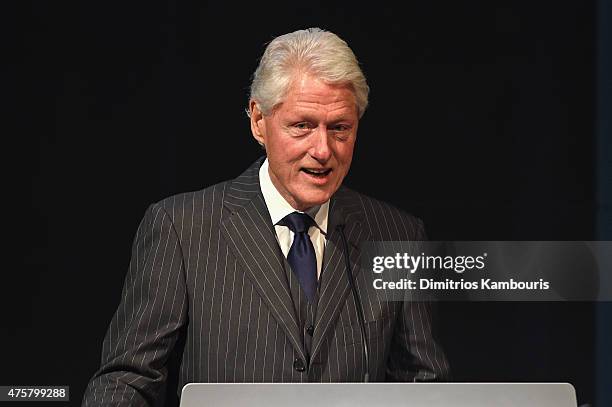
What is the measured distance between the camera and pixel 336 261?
2.02 meters

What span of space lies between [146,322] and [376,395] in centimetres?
64

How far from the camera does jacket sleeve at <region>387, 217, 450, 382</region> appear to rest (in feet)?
6.70

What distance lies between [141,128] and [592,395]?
1.13m

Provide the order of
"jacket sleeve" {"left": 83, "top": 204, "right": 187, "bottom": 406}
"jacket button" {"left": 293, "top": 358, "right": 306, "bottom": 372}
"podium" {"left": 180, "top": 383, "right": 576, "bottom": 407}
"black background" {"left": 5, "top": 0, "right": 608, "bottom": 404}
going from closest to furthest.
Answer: "podium" {"left": 180, "top": 383, "right": 576, "bottom": 407}
"jacket sleeve" {"left": 83, "top": 204, "right": 187, "bottom": 406}
"jacket button" {"left": 293, "top": 358, "right": 306, "bottom": 372}
"black background" {"left": 5, "top": 0, "right": 608, "bottom": 404}

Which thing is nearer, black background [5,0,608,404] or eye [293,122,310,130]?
eye [293,122,310,130]

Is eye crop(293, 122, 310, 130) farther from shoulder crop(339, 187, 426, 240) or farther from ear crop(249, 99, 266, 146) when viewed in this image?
shoulder crop(339, 187, 426, 240)

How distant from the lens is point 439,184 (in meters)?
2.27

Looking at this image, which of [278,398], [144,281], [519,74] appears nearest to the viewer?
[278,398]

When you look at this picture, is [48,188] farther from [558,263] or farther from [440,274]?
[558,263]

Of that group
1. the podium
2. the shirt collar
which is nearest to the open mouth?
the shirt collar

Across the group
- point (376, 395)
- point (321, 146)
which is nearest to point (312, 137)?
point (321, 146)

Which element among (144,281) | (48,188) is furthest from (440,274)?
(48,188)

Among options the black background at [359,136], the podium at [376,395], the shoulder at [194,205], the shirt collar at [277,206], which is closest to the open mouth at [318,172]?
the shirt collar at [277,206]

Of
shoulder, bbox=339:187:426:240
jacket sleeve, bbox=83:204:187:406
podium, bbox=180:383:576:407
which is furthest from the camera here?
shoulder, bbox=339:187:426:240
